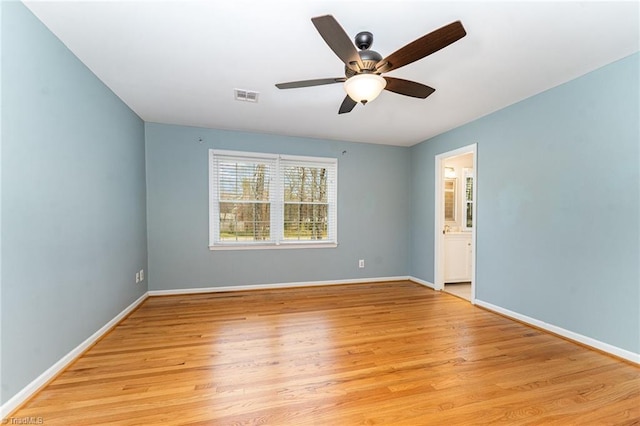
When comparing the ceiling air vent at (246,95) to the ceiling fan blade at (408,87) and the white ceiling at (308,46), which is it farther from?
the ceiling fan blade at (408,87)

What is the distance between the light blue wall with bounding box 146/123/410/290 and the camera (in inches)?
157

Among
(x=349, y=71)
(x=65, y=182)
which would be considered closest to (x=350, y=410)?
(x=349, y=71)

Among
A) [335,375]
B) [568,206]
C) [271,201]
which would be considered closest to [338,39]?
[335,375]

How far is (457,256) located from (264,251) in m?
3.30

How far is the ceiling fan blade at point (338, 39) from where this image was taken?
1.42 metres

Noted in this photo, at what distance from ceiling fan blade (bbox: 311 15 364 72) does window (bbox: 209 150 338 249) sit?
2.78m

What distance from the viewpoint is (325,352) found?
2.36m

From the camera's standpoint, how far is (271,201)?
4430 millimetres

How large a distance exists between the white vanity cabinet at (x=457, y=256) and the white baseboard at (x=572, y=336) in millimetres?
1201

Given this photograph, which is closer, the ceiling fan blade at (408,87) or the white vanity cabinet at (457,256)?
the ceiling fan blade at (408,87)

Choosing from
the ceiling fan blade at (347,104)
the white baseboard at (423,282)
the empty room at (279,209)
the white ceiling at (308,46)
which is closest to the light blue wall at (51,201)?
the empty room at (279,209)

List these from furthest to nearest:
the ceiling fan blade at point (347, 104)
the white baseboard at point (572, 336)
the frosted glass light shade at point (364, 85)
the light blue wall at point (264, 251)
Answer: the light blue wall at point (264, 251), the ceiling fan blade at point (347, 104), the white baseboard at point (572, 336), the frosted glass light shade at point (364, 85)

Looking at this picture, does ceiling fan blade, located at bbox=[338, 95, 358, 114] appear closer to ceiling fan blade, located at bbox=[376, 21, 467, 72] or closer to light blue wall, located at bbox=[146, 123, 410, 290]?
ceiling fan blade, located at bbox=[376, 21, 467, 72]

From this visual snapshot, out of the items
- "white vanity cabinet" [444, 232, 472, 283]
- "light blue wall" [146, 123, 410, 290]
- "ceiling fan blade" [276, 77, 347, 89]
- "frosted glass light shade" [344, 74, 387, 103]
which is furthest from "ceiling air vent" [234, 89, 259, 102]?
"white vanity cabinet" [444, 232, 472, 283]
